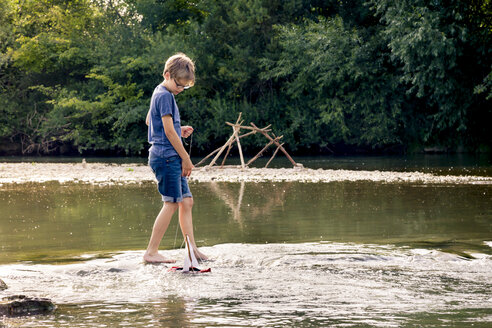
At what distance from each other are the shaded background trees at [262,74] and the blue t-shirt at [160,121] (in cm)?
2188

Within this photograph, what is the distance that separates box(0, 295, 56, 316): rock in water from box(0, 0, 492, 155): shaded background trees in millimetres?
24140

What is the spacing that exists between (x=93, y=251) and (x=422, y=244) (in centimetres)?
357

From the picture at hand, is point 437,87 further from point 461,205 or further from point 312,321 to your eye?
point 312,321

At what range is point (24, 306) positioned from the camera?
5152mm

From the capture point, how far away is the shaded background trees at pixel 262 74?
30141mm

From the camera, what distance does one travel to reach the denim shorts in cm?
711

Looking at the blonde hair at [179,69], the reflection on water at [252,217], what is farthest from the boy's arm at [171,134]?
the reflection on water at [252,217]

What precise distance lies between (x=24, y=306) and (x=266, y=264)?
2497 mm

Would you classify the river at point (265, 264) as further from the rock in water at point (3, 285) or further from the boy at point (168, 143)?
the boy at point (168, 143)

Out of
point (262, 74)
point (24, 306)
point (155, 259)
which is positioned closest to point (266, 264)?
point (155, 259)

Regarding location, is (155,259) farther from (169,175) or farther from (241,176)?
(241,176)

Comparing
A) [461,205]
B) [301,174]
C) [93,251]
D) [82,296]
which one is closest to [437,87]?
[301,174]

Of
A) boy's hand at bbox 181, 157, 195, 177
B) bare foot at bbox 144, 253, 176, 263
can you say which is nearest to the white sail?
bare foot at bbox 144, 253, 176, 263

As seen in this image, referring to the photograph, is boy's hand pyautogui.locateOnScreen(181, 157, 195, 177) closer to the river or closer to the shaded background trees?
the river
